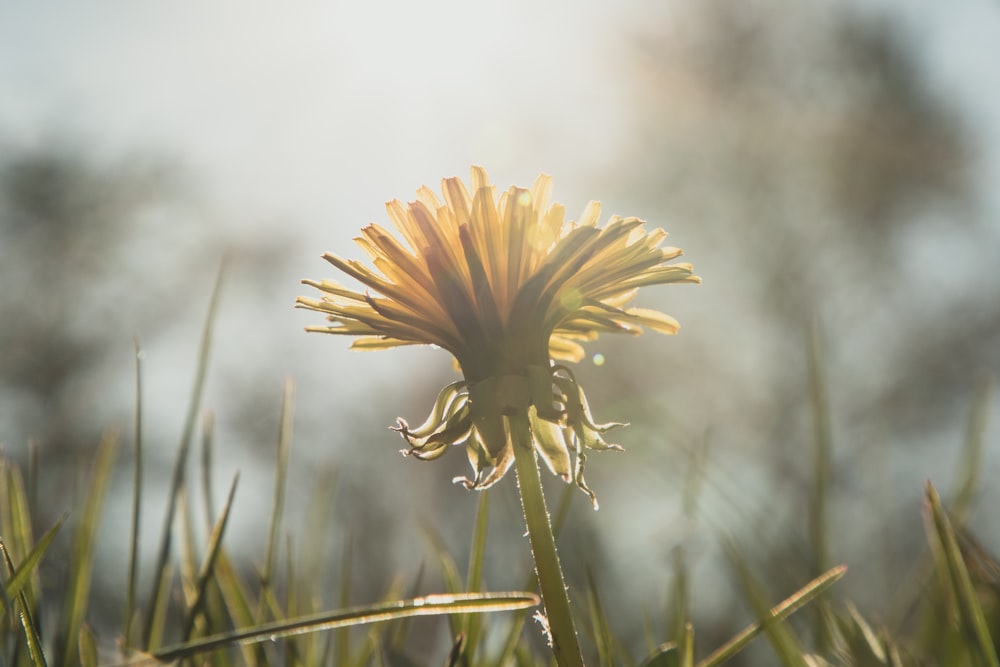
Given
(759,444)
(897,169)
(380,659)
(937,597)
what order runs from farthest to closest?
(897,169), (759,444), (937,597), (380,659)

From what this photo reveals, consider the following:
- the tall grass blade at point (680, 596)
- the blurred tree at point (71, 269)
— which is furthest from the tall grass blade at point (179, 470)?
the blurred tree at point (71, 269)

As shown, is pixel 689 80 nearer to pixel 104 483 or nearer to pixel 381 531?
pixel 381 531

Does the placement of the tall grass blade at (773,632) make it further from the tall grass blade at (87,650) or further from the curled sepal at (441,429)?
the tall grass blade at (87,650)

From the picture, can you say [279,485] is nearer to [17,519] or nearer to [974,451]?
[17,519]

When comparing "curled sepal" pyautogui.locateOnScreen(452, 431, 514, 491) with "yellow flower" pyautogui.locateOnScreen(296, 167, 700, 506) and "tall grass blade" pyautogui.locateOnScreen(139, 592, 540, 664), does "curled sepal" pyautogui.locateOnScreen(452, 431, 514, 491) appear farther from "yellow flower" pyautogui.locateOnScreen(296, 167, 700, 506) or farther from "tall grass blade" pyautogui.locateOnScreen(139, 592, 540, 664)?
"tall grass blade" pyautogui.locateOnScreen(139, 592, 540, 664)

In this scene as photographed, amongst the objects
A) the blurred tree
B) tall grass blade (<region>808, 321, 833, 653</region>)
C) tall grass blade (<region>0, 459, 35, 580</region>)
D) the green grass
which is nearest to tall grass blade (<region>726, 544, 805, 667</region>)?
the green grass

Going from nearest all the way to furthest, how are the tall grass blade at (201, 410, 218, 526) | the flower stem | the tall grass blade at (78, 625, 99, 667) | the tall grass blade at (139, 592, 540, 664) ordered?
the tall grass blade at (139, 592, 540, 664) < the flower stem < the tall grass blade at (78, 625, 99, 667) < the tall grass blade at (201, 410, 218, 526)

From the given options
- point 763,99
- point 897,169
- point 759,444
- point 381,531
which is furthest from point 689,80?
point 381,531
